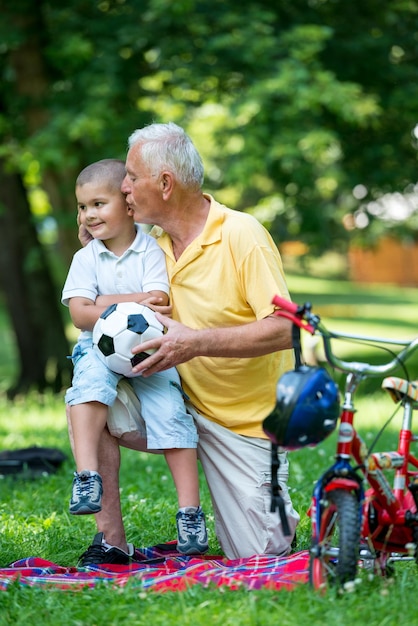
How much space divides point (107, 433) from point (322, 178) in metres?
7.25

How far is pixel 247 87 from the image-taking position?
10680 millimetres

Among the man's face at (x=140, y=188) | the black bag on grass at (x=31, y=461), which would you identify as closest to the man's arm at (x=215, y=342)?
the man's face at (x=140, y=188)

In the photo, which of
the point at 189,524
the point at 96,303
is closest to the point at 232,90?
the point at 96,303

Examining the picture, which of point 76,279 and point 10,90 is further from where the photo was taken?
point 10,90

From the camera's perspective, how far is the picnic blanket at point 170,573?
3672mm

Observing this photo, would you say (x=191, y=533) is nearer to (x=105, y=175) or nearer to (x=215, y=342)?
(x=215, y=342)

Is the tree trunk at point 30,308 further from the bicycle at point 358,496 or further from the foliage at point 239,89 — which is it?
the bicycle at point 358,496

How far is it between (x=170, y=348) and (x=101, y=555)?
2.97 ft

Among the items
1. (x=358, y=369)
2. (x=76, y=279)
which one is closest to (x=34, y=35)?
(x=76, y=279)

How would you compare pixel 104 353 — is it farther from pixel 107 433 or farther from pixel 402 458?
pixel 402 458

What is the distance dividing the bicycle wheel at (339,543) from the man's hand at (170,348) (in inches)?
35.4

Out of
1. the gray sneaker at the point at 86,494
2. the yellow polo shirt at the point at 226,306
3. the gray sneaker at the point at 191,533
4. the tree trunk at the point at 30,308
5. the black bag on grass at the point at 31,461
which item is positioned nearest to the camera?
the gray sneaker at the point at 86,494

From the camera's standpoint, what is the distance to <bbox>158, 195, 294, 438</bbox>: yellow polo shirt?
4.36 metres

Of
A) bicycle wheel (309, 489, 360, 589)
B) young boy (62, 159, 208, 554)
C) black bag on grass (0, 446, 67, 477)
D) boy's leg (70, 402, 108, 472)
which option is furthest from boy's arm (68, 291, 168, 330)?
black bag on grass (0, 446, 67, 477)
